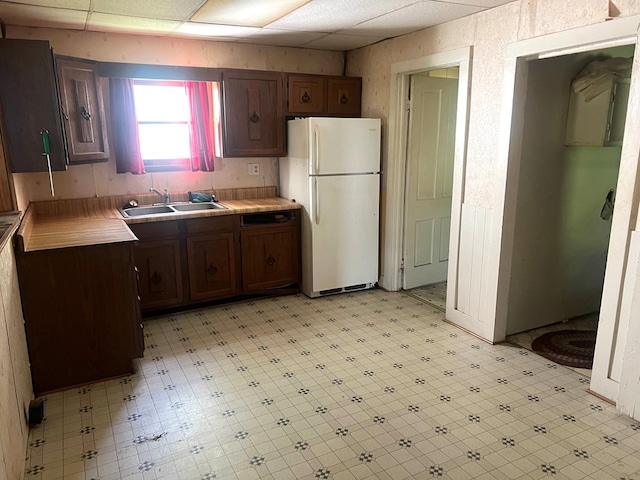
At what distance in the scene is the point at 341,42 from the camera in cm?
407

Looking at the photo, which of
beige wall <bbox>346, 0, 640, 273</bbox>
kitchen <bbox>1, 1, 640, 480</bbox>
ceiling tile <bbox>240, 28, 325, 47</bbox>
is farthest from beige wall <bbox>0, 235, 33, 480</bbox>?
beige wall <bbox>346, 0, 640, 273</bbox>

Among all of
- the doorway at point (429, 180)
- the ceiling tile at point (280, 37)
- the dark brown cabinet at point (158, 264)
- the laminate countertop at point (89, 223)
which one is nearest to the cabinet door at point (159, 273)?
the dark brown cabinet at point (158, 264)

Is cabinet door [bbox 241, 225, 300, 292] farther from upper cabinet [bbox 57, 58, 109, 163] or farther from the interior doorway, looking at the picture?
the interior doorway

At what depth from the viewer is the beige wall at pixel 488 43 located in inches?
98.5

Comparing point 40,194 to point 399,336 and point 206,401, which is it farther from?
point 399,336

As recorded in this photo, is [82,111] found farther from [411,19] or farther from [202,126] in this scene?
[411,19]

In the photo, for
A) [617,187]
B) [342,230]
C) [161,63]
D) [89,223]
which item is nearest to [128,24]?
[161,63]

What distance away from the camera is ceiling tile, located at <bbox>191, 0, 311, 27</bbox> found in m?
2.86

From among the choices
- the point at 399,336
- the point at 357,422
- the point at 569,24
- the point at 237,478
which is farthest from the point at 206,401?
the point at 569,24

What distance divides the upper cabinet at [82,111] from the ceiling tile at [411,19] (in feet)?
6.49

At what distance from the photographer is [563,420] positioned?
2369mm

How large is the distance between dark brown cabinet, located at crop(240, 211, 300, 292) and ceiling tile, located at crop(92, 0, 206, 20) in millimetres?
1669

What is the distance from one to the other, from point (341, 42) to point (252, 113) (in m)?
1.03

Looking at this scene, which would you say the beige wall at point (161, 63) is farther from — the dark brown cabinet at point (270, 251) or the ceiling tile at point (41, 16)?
the dark brown cabinet at point (270, 251)
